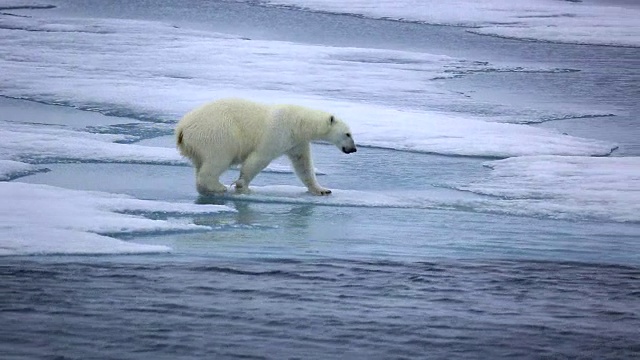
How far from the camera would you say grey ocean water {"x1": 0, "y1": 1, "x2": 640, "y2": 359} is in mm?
4430

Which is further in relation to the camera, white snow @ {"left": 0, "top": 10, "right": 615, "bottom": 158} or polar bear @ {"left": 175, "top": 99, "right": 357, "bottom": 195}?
white snow @ {"left": 0, "top": 10, "right": 615, "bottom": 158}

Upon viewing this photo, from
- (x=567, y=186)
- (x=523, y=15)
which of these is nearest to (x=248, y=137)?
(x=567, y=186)

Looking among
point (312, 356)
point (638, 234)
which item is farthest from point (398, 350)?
point (638, 234)

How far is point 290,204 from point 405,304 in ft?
7.35

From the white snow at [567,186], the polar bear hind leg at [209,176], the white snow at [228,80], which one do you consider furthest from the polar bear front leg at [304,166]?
the white snow at [228,80]

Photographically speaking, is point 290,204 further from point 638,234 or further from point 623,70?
point 623,70

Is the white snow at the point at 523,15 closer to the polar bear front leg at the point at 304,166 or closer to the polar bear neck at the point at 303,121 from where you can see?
the polar bear neck at the point at 303,121

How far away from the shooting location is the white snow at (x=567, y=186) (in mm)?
7066

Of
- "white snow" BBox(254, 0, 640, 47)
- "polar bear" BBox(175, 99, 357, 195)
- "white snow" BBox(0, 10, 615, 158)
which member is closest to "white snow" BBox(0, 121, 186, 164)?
"white snow" BBox(0, 10, 615, 158)

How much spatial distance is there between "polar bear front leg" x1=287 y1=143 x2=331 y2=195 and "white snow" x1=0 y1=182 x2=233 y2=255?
29.9 inches

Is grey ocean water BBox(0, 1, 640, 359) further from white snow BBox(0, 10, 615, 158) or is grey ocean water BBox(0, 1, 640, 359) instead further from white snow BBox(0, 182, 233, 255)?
white snow BBox(0, 10, 615, 158)

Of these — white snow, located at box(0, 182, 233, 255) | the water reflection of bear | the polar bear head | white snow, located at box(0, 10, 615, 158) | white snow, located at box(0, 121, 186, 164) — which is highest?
the polar bear head

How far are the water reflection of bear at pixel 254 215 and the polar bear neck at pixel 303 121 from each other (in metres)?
0.54

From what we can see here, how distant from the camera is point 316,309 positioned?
4.85 metres
